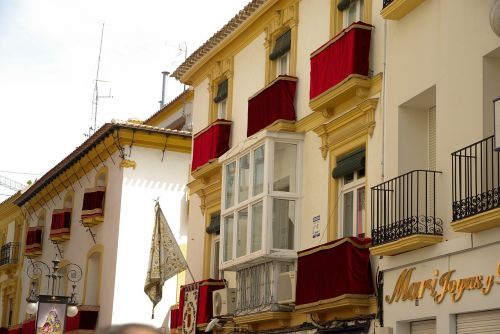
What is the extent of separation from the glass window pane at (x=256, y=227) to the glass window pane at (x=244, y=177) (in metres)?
0.60

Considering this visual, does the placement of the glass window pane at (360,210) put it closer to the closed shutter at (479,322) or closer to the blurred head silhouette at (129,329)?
the closed shutter at (479,322)

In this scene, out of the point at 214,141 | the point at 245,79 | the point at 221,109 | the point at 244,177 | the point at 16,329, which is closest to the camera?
the point at 244,177

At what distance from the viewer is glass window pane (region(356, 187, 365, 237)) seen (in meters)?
16.1

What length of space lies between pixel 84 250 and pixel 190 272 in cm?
897

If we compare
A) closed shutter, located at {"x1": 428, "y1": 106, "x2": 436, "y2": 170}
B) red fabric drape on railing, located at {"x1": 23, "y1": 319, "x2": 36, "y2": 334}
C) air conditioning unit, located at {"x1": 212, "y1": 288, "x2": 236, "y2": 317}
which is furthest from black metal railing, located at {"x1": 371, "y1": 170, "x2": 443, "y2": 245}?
red fabric drape on railing, located at {"x1": 23, "y1": 319, "x2": 36, "y2": 334}

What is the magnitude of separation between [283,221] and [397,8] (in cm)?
523

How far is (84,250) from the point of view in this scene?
31469mm

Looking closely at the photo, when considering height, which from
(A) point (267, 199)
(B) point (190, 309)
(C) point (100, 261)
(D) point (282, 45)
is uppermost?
(D) point (282, 45)

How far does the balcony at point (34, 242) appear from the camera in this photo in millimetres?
35625

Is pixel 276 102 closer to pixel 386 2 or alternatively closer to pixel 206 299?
pixel 386 2

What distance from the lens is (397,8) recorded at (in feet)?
46.8

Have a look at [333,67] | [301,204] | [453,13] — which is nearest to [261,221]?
[301,204]

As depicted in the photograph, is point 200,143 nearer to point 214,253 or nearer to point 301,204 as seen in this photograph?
point 214,253

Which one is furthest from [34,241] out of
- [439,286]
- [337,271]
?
[439,286]
